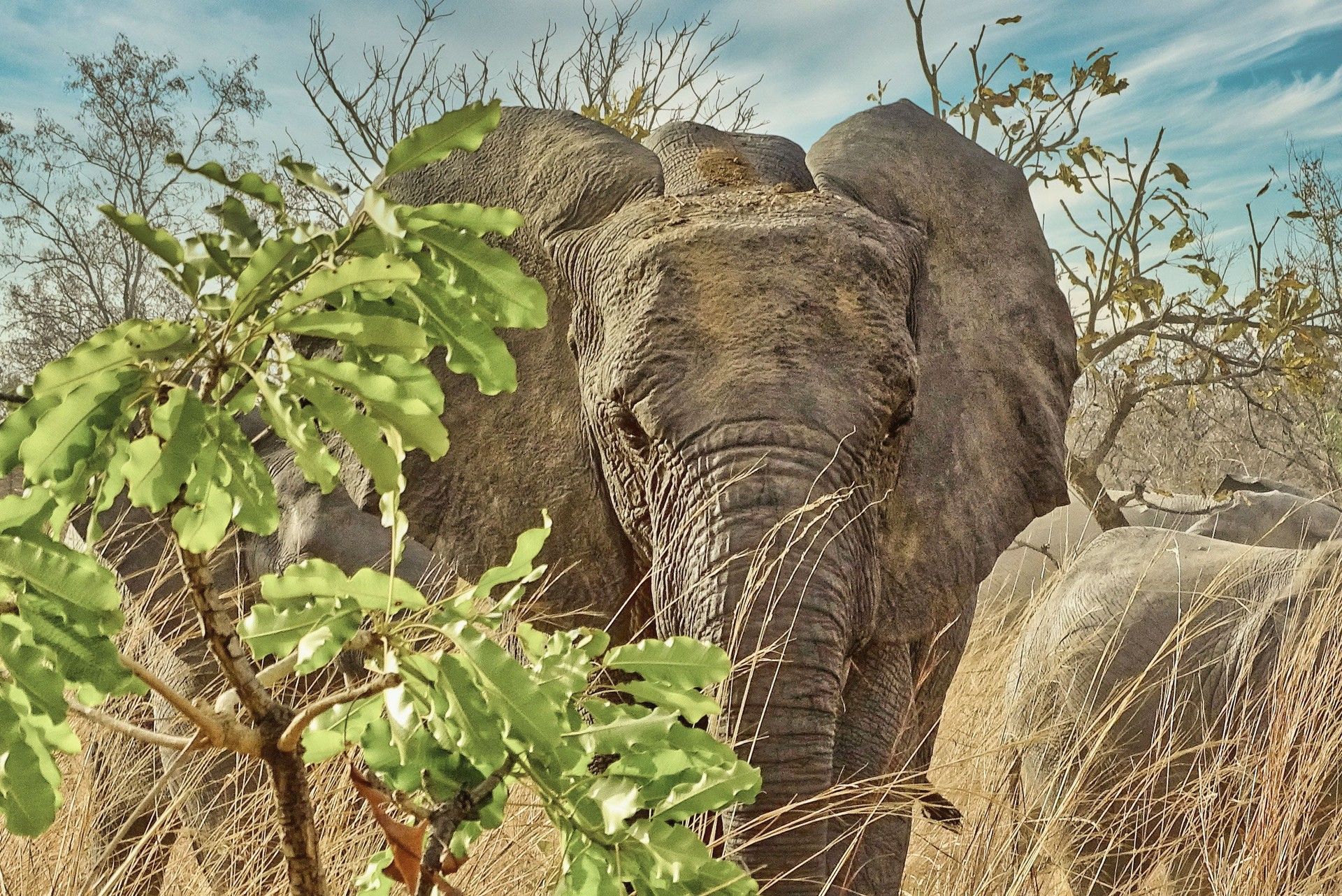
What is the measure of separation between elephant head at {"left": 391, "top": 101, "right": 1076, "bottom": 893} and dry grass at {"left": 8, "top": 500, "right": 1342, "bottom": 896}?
99 millimetres

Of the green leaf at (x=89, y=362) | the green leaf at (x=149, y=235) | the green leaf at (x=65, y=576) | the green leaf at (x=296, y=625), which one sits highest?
the green leaf at (x=149, y=235)

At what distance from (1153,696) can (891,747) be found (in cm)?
170

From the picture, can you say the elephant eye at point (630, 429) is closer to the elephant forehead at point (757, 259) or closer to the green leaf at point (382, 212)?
the elephant forehead at point (757, 259)

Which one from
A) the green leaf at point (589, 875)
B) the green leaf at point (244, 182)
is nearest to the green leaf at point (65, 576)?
the green leaf at point (244, 182)

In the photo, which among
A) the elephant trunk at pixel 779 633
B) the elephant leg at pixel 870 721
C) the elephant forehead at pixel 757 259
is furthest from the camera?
the elephant leg at pixel 870 721

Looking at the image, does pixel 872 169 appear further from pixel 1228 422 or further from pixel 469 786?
pixel 1228 422

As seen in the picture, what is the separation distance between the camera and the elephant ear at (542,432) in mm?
2598

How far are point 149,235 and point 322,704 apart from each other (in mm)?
303

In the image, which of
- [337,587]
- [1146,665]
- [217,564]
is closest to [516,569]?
[337,587]

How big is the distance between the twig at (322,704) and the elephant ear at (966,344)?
6.17ft

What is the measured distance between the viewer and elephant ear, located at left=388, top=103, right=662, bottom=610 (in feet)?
8.52

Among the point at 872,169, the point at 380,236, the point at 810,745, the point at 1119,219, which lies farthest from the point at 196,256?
the point at 1119,219

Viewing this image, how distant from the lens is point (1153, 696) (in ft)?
13.1

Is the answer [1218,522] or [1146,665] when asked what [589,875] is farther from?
[1218,522]
